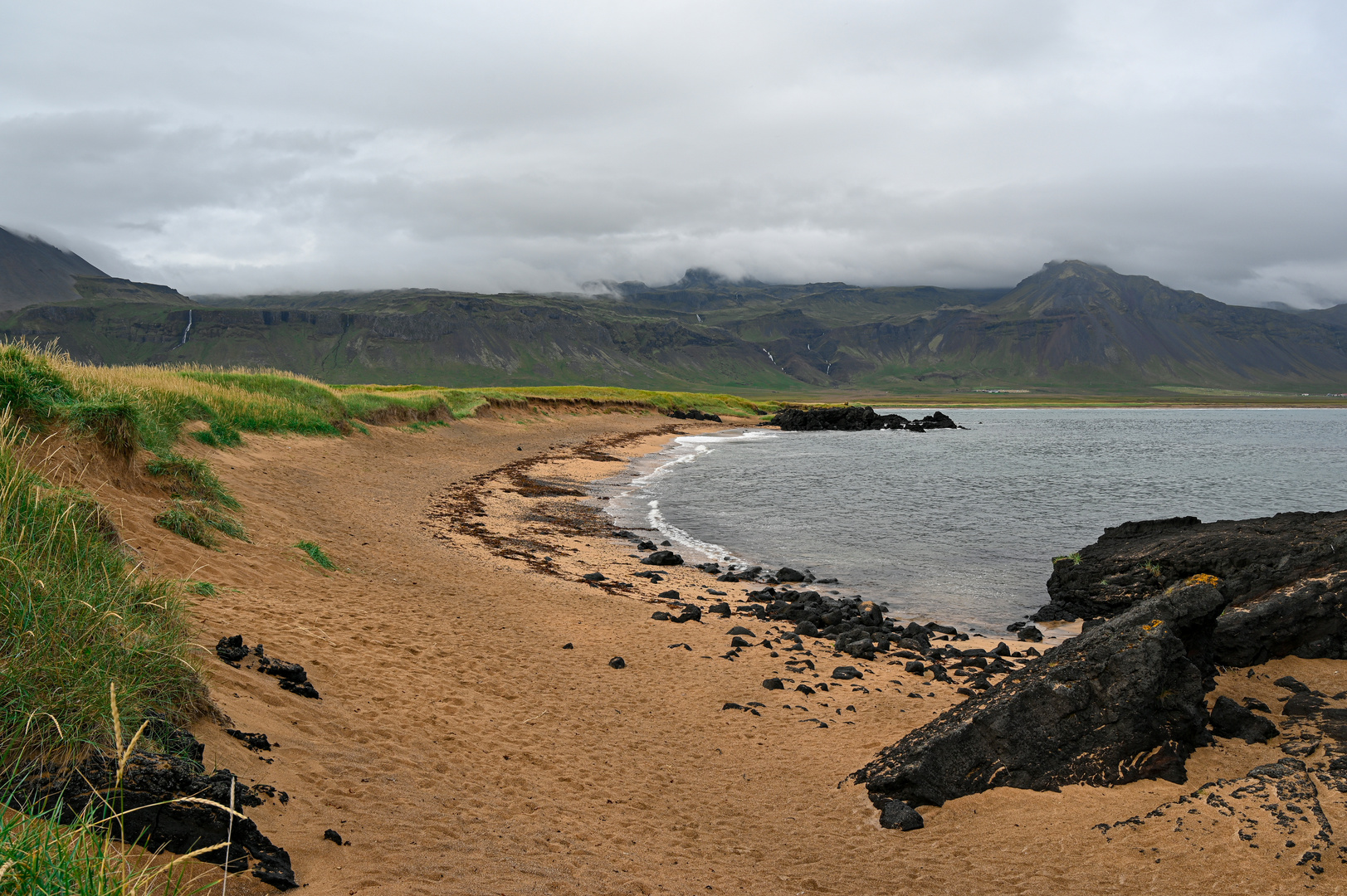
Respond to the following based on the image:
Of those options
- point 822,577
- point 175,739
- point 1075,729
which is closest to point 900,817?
point 1075,729

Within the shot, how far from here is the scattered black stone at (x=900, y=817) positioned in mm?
8086

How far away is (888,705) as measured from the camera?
39.2ft

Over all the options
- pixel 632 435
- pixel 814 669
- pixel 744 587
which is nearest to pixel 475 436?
pixel 632 435

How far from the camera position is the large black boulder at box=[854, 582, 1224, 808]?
837 centimetres

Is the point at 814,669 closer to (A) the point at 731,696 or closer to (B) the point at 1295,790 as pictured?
(A) the point at 731,696

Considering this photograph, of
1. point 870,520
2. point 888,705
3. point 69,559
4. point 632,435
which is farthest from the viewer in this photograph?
point 632,435

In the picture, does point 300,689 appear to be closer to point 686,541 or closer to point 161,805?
point 161,805

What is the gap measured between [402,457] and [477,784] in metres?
31.7

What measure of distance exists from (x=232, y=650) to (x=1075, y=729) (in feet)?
32.4

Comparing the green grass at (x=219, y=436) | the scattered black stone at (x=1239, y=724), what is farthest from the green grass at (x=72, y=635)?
the green grass at (x=219, y=436)

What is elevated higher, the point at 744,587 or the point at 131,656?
the point at 131,656

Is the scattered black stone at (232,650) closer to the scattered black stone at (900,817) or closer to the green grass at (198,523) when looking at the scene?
the green grass at (198,523)

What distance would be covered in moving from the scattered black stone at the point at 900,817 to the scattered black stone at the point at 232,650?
7558 millimetres

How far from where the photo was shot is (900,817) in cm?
816
